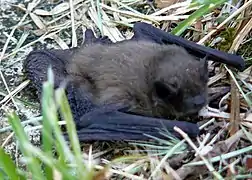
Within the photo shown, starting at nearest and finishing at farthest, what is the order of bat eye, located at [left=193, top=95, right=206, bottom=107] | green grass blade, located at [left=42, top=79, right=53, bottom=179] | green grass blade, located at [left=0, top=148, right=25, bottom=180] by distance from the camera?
green grass blade, located at [left=42, top=79, right=53, bottom=179] → green grass blade, located at [left=0, top=148, right=25, bottom=180] → bat eye, located at [left=193, top=95, right=206, bottom=107]

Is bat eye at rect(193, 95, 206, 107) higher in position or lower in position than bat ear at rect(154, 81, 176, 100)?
lower

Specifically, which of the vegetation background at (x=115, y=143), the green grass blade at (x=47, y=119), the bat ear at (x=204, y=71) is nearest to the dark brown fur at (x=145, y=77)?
the bat ear at (x=204, y=71)

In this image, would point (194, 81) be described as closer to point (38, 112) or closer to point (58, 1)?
point (38, 112)

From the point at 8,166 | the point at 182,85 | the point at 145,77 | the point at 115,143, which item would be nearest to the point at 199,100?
the point at 182,85

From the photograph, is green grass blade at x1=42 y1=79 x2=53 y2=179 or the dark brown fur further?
the dark brown fur

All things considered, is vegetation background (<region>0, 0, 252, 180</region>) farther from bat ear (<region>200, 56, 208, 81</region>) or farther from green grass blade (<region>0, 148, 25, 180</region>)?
bat ear (<region>200, 56, 208, 81</region>)

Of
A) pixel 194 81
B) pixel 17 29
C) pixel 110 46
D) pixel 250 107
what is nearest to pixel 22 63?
pixel 17 29

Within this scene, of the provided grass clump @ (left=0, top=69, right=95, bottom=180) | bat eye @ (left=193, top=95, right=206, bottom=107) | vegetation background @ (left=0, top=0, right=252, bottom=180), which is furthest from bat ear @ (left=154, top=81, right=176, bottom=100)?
grass clump @ (left=0, top=69, right=95, bottom=180)

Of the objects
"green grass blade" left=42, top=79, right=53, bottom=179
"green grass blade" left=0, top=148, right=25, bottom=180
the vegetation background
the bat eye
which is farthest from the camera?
the bat eye

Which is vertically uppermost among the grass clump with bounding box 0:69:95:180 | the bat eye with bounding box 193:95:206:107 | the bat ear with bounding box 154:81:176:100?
the grass clump with bounding box 0:69:95:180
